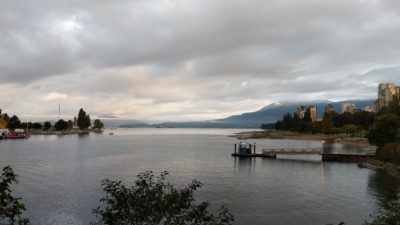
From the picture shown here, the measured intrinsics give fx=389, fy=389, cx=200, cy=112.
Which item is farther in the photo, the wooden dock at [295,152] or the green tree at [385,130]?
the wooden dock at [295,152]

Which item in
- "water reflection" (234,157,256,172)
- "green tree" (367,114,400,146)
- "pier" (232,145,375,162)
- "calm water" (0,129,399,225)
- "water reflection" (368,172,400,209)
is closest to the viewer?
"calm water" (0,129,399,225)

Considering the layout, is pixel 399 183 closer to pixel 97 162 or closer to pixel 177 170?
pixel 177 170

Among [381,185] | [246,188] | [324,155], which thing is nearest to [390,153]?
[324,155]

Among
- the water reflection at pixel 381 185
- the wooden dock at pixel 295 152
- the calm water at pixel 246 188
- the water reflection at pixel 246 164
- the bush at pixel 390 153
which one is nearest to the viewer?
the calm water at pixel 246 188

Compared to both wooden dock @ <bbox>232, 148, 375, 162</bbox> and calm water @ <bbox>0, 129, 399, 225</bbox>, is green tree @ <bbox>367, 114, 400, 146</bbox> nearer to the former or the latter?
wooden dock @ <bbox>232, 148, 375, 162</bbox>

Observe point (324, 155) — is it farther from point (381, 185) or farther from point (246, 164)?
point (381, 185)

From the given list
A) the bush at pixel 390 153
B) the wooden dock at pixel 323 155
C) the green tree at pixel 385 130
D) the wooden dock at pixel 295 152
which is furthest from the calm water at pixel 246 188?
the green tree at pixel 385 130

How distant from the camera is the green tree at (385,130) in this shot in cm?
9350

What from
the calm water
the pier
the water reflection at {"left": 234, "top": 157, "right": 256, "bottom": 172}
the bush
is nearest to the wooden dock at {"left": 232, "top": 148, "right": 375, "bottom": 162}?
the pier

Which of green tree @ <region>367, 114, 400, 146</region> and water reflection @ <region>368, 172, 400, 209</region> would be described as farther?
green tree @ <region>367, 114, 400, 146</region>

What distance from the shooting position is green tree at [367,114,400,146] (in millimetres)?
93500

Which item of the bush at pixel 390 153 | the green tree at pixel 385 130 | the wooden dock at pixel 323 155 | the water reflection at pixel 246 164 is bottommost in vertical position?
the water reflection at pixel 246 164

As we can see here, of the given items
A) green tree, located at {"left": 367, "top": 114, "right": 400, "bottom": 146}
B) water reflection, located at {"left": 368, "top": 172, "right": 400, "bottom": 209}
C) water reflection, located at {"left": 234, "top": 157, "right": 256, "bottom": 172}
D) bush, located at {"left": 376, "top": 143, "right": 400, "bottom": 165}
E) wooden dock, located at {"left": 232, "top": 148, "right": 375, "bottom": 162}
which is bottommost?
water reflection, located at {"left": 368, "top": 172, "right": 400, "bottom": 209}

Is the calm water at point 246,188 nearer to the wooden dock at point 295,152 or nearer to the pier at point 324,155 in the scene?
the wooden dock at point 295,152
